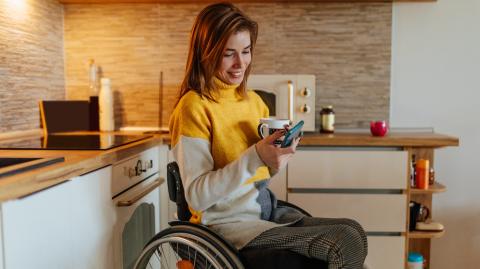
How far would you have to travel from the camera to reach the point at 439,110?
2.25 meters

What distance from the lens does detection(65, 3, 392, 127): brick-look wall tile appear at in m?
2.22

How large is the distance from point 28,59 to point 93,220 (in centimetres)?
94

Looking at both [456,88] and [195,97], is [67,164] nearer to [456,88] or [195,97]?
[195,97]

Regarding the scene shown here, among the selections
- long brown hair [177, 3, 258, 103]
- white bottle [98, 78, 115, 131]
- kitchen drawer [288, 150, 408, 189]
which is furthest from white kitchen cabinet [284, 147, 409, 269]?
white bottle [98, 78, 115, 131]

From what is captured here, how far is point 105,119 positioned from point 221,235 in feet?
4.03

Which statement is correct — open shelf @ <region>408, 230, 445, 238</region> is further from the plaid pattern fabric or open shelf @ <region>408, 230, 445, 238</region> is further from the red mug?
the plaid pattern fabric

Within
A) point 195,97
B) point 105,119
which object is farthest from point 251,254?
point 105,119

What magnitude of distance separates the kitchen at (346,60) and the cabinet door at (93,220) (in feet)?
3.16

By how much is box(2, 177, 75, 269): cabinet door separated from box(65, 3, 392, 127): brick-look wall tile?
1.20 metres

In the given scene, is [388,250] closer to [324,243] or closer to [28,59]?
[324,243]

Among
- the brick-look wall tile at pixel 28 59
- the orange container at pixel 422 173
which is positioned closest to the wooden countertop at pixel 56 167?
the brick-look wall tile at pixel 28 59

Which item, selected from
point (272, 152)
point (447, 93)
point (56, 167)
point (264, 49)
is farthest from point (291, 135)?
point (447, 93)

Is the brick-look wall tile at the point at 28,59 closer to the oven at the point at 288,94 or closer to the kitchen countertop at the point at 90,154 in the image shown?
the kitchen countertop at the point at 90,154

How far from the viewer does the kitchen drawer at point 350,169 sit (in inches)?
73.4
